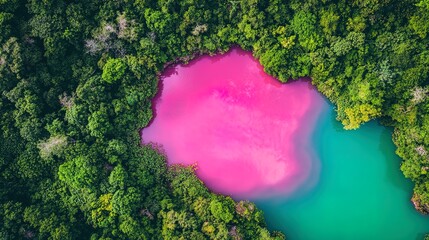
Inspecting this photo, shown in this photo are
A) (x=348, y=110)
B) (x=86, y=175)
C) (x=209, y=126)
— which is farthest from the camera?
(x=209, y=126)

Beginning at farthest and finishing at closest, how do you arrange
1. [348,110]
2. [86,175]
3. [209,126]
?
[209,126]
[348,110]
[86,175]

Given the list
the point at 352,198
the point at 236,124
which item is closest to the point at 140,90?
the point at 236,124

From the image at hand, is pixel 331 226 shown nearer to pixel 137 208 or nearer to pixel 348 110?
pixel 348 110

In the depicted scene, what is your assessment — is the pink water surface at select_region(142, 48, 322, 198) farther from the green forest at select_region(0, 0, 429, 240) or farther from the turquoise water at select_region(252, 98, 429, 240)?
the green forest at select_region(0, 0, 429, 240)

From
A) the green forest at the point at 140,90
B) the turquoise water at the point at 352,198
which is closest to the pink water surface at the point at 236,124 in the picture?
the turquoise water at the point at 352,198

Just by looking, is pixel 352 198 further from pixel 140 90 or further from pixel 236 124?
pixel 140 90

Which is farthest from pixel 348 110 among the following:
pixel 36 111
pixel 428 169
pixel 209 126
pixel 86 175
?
pixel 36 111
